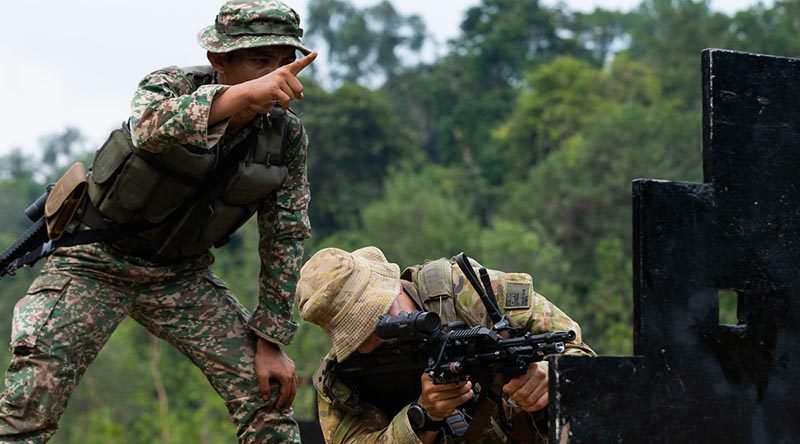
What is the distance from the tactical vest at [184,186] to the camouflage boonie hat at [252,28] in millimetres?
201

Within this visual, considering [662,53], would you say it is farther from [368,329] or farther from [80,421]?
[368,329]

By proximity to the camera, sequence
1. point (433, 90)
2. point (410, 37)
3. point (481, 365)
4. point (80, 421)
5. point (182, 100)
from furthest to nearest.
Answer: point (410, 37) → point (433, 90) → point (80, 421) → point (182, 100) → point (481, 365)

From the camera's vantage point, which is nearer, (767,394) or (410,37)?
(767,394)

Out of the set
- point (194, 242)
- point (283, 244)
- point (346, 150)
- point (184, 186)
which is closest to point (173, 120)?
point (184, 186)

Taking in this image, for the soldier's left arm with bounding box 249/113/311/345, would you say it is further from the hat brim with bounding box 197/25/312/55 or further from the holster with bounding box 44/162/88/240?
the holster with bounding box 44/162/88/240

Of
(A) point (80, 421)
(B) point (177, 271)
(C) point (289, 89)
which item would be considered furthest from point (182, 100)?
(A) point (80, 421)

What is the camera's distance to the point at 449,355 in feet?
12.4

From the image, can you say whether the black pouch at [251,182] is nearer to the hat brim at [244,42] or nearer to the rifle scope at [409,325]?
the hat brim at [244,42]

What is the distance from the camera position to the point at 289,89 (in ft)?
12.7

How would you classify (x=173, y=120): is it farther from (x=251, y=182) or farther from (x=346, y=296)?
(x=346, y=296)

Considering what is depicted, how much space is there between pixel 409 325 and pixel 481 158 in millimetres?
48929

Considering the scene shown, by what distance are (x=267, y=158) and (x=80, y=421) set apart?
3165 centimetres

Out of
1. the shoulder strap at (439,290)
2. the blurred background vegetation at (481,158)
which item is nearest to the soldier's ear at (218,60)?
the shoulder strap at (439,290)

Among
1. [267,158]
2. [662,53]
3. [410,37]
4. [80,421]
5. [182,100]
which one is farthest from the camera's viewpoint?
[410,37]
